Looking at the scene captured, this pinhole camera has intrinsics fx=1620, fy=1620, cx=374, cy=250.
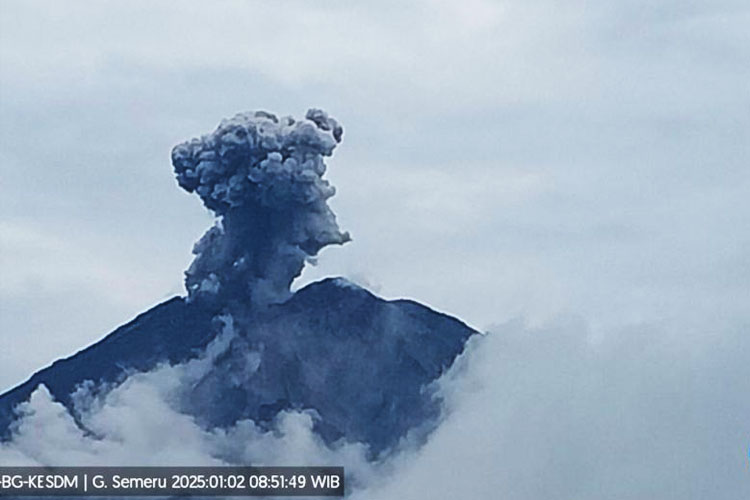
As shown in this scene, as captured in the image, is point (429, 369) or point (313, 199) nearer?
point (313, 199)

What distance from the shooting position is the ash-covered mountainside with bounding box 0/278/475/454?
571ft

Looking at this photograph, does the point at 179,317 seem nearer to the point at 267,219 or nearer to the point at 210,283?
the point at 210,283

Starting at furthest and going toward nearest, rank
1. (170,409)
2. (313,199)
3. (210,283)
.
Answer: (170,409), (210,283), (313,199)

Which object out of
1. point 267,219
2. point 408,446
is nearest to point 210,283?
point 267,219

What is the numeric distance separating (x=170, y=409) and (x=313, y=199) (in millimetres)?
39701

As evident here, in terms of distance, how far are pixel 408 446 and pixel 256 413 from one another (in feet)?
54.6

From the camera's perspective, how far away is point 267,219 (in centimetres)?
14688

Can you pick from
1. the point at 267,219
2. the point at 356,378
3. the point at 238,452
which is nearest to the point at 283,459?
the point at 238,452

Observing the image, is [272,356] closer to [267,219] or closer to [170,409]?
[170,409]

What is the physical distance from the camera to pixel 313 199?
142500 millimetres

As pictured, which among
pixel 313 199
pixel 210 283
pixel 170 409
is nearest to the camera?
pixel 313 199

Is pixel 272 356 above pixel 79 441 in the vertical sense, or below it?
above

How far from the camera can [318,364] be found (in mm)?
180500

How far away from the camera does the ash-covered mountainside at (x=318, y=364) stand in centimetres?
17412
